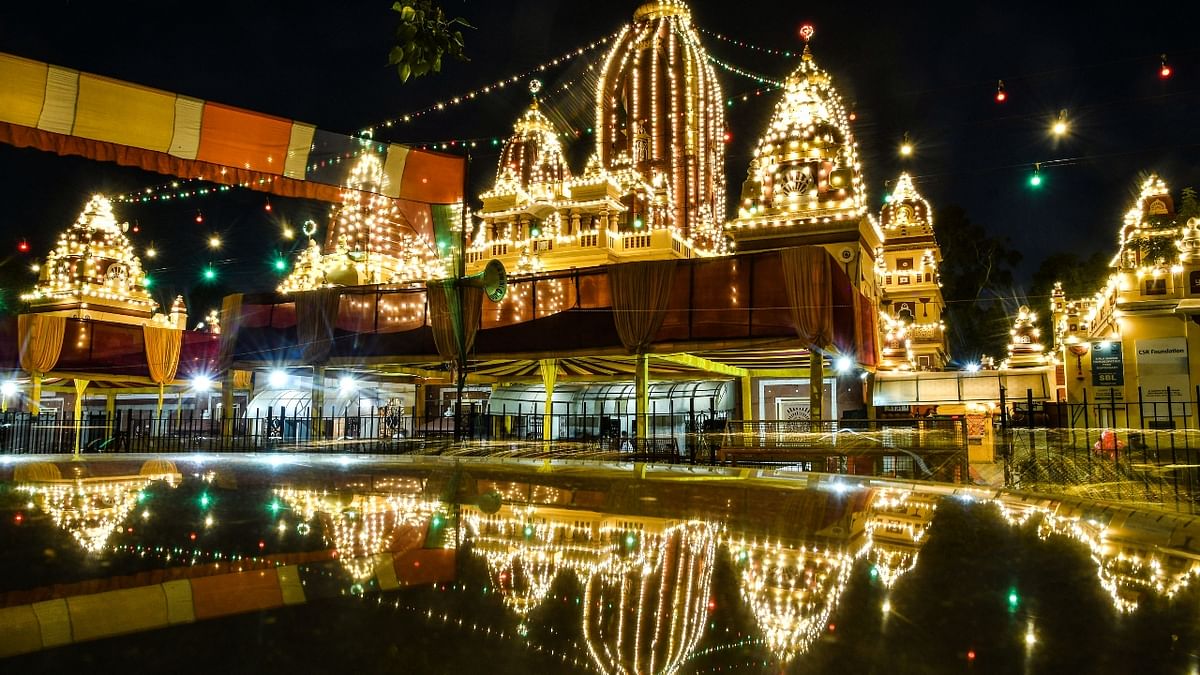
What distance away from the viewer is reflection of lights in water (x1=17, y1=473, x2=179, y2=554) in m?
4.03

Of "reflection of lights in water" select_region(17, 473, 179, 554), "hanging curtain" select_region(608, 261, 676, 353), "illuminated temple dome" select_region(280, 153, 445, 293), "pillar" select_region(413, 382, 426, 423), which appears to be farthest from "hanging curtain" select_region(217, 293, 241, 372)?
"reflection of lights in water" select_region(17, 473, 179, 554)

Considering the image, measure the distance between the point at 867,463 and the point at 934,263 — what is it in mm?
32760

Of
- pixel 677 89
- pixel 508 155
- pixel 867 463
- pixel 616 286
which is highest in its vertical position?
pixel 677 89

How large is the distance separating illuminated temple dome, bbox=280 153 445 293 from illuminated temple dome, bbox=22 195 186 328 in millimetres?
6752

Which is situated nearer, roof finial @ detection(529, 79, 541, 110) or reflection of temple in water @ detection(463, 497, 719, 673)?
reflection of temple in water @ detection(463, 497, 719, 673)

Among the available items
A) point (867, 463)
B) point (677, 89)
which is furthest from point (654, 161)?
point (867, 463)

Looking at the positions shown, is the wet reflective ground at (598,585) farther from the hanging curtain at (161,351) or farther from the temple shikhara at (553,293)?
the hanging curtain at (161,351)

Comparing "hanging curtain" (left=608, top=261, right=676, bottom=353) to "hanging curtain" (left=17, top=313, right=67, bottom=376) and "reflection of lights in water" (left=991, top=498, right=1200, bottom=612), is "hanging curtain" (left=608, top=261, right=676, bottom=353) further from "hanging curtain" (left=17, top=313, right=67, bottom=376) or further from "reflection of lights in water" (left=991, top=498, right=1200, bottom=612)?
"hanging curtain" (left=17, top=313, right=67, bottom=376)

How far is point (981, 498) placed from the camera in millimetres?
5148

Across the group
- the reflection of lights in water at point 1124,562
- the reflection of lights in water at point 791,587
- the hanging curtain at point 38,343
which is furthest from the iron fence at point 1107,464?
the hanging curtain at point 38,343

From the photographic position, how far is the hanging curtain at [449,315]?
22.3 meters

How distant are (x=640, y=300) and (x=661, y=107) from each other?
39402 mm

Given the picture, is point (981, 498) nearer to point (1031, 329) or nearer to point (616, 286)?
point (616, 286)

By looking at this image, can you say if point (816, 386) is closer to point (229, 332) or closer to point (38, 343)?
point (229, 332)
